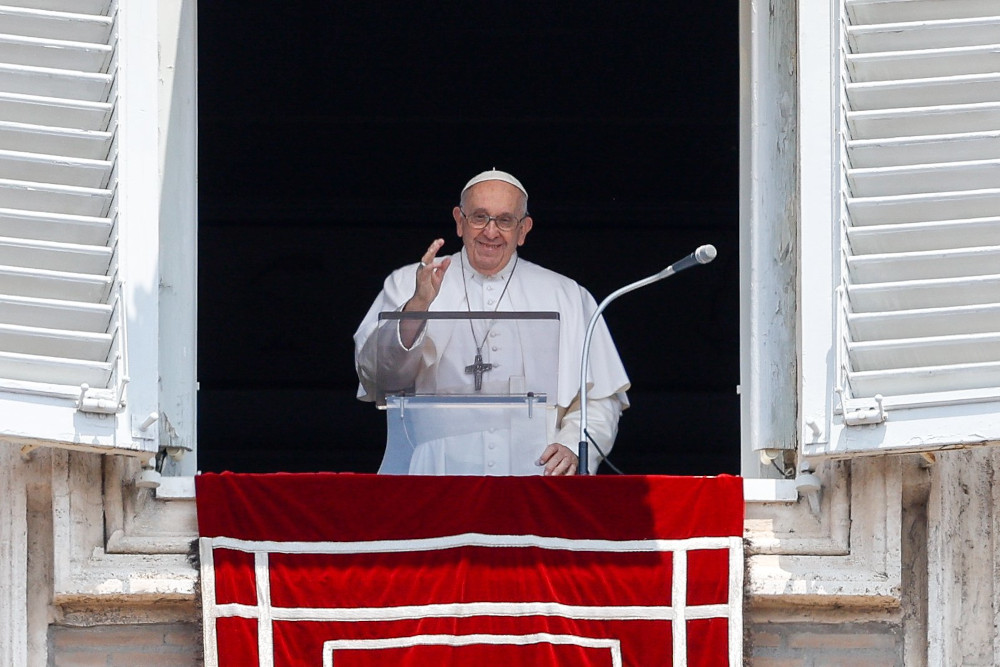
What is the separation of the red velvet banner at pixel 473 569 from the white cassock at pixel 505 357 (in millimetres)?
266

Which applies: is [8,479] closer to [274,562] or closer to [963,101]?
[274,562]

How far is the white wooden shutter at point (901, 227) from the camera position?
4.88 meters

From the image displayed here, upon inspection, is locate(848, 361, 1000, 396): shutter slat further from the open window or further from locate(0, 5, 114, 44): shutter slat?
locate(0, 5, 114, 44): shutter slat

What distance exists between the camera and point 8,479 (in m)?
5.09

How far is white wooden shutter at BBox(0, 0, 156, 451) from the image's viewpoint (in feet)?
15.9

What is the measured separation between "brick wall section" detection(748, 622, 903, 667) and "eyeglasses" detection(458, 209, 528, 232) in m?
1.45

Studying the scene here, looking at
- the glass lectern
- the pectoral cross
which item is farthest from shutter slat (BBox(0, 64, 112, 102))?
the pectoral cross

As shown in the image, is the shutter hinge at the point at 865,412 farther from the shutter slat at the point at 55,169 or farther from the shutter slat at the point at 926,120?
the shutter slat at the point at 55,169

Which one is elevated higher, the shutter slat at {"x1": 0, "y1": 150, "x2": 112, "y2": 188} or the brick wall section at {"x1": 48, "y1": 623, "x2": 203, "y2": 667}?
the shutter slat at {"x1": 0, "y1": 150, "x2": 112, "y2": 188}

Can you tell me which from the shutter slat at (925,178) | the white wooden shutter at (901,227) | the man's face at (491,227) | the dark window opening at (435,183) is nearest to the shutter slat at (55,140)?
the man's face at (491,227)

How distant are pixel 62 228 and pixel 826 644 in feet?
6.53

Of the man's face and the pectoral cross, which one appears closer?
the pectoral cross

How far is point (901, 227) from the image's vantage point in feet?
16.4

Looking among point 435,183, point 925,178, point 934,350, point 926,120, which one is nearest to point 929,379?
point 934,350
